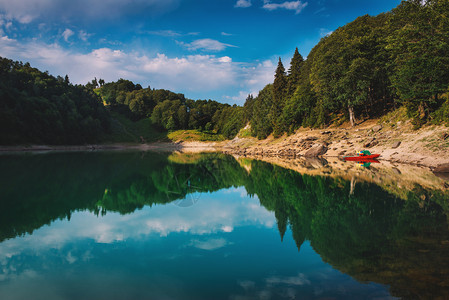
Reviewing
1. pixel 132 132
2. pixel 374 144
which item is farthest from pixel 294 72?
pixel 132 132

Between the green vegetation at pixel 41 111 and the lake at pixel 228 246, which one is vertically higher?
the green vegetation at pixel 41 111

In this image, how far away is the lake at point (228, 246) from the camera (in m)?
5.32

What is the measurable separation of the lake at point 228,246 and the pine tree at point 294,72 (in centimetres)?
6059

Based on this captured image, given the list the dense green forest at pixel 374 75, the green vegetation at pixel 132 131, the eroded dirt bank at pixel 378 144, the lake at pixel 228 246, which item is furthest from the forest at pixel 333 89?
the lake at pixel 228 246

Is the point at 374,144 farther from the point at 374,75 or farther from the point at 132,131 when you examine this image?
the point at 132,131

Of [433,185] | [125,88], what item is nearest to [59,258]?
[433,185]

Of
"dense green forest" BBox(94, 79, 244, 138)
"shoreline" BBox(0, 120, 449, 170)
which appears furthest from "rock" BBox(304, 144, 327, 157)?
"dense green forest" BBox(94, 79, 244, 138)

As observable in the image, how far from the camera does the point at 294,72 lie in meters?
76.2

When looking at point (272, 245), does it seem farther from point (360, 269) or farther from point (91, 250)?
point (91, 250)

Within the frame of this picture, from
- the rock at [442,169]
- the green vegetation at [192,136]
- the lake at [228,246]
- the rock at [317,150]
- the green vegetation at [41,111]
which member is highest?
the green vegetation at [41,111]

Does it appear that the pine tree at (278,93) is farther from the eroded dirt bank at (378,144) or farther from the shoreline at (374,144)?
the eroded dirt bank at (378,144)

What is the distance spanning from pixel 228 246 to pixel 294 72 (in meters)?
76.6

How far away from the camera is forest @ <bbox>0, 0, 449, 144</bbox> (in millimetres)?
30859

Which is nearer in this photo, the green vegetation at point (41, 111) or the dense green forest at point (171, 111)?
the green vegetation at point (41, 111)
